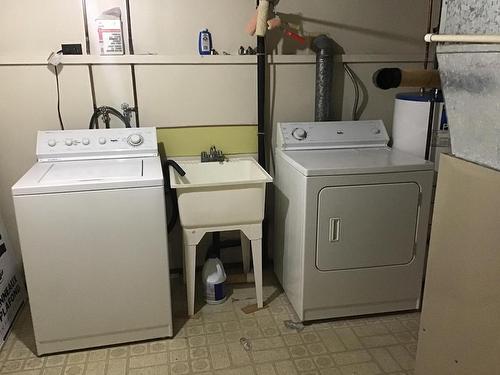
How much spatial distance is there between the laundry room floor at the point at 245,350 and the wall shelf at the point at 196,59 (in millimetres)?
1445

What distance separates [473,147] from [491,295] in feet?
1.10

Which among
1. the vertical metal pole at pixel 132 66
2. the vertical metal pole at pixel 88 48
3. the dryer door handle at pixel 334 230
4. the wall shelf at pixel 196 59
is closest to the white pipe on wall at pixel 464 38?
the dryer door handle at pixel 334 230

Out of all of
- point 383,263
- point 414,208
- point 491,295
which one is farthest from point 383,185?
point 491,295

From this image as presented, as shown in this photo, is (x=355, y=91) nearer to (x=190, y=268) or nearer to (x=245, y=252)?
(x=245, y=252)

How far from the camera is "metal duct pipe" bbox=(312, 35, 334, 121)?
261 cm

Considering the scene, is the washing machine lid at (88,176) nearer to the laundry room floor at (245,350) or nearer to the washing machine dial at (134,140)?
the washing machine dial at (134,140)

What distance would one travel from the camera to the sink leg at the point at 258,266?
7.86ft

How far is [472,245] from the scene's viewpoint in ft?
3.31

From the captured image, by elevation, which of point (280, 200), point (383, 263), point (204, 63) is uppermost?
point (204, 63)

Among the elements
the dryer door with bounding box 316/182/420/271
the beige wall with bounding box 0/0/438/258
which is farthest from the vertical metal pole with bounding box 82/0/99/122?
the dryer door with bounding box 316/182/420/271

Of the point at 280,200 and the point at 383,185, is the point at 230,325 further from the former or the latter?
the point at 383,185

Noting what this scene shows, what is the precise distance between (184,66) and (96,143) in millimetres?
689

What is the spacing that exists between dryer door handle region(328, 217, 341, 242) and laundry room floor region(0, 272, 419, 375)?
514 millimetres

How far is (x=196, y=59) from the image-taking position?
101 inches
